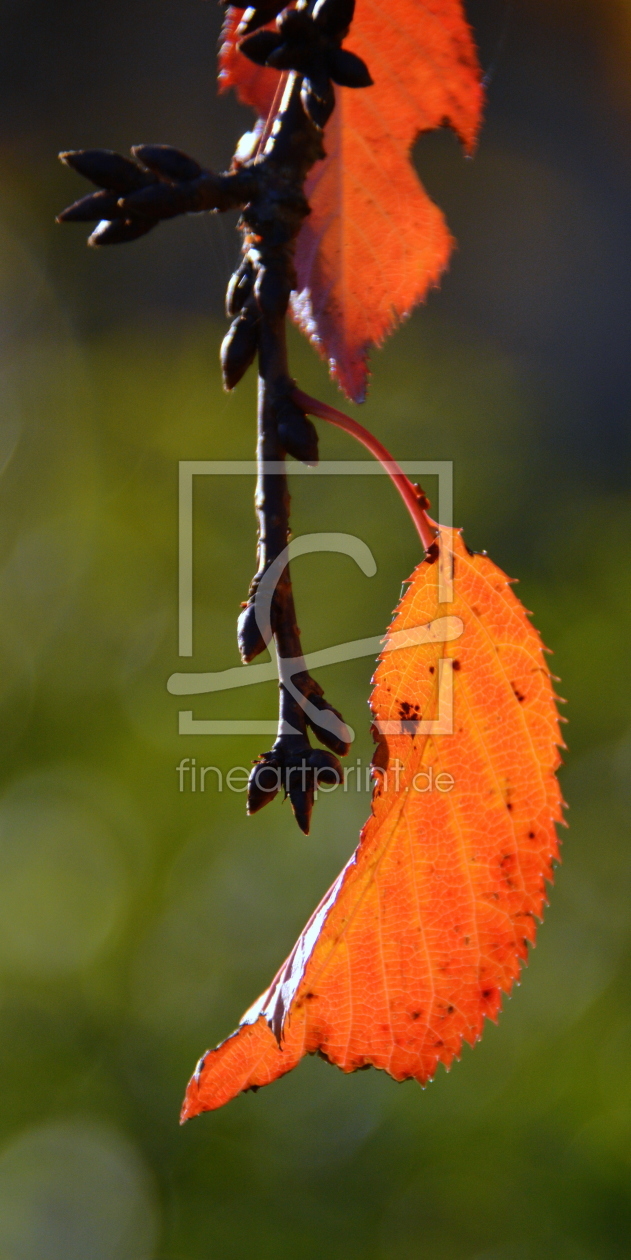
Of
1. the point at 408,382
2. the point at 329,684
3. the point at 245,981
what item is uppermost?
the point at 408,382

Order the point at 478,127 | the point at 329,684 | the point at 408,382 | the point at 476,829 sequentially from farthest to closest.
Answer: the point at 408,382, the point at 329,684, the point at 478,127, the point at 476,829

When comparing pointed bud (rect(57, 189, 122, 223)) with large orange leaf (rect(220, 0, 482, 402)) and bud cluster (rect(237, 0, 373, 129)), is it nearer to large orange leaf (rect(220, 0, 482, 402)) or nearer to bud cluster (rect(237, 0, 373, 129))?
bud cluster (rect(237, 0, 373, 129))

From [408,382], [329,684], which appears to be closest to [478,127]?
Result: [329,684]

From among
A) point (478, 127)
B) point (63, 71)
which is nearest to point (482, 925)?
point (478, 127)

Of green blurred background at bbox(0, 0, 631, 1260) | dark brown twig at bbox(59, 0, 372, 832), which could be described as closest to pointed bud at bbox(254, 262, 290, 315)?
dark brown twig at bbox(59, 0, 372, 832)

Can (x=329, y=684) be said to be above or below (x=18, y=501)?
below

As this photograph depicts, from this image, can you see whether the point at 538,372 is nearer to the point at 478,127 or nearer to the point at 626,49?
the point at 626,49

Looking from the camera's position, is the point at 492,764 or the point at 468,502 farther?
the point at 468,502

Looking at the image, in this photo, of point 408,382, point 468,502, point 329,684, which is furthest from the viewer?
point 408,382
